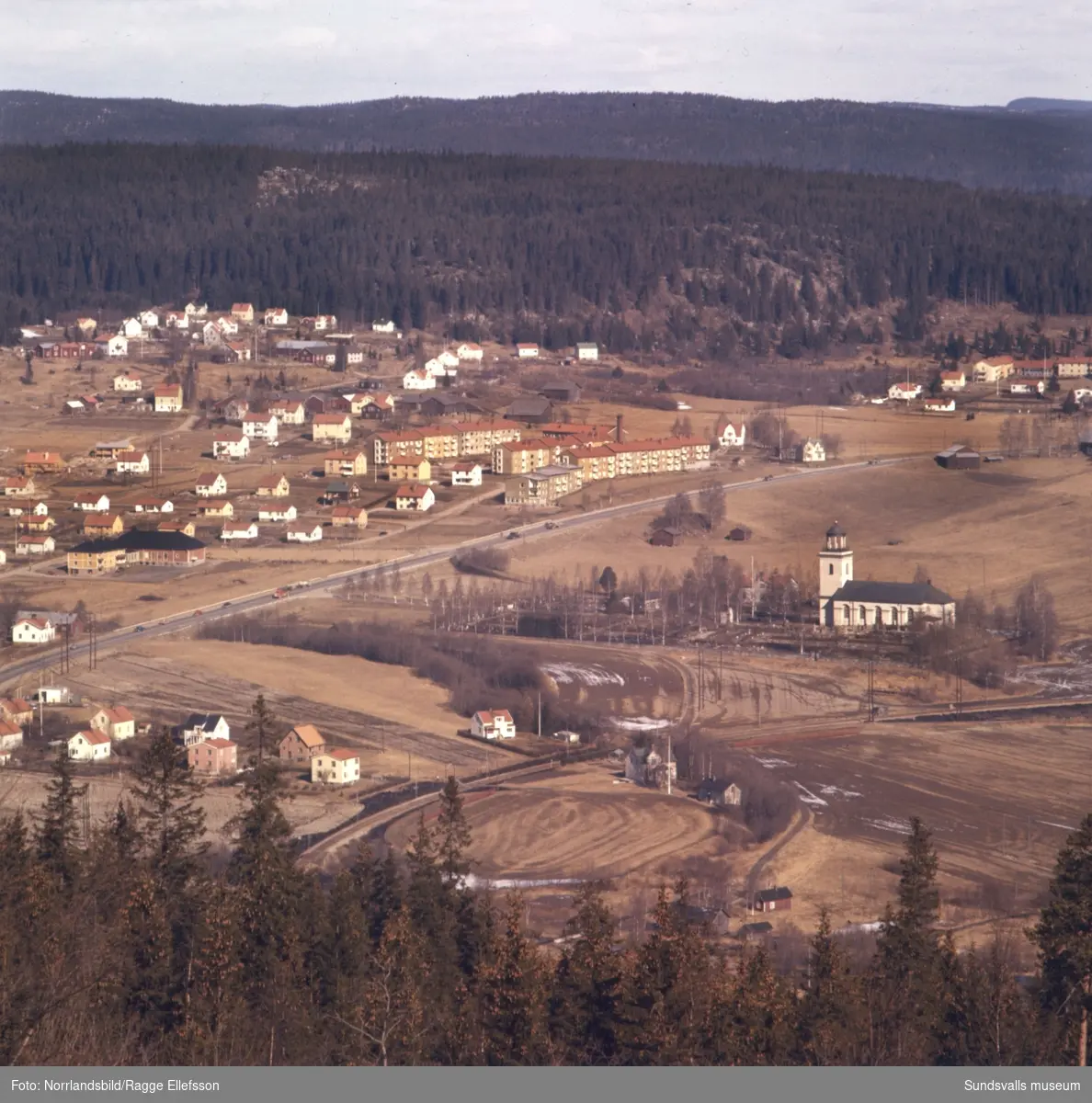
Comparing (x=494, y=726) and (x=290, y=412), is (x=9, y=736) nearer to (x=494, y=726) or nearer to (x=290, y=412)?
(x=494, y=726)

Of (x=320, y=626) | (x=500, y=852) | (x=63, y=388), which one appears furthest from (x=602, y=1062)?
(x=63, y=388)

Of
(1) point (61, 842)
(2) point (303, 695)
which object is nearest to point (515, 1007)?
(1) point (61, 842)

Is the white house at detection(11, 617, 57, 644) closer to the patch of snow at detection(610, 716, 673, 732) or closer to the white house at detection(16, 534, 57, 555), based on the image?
the white house at detection(16, 534, 57, 555)

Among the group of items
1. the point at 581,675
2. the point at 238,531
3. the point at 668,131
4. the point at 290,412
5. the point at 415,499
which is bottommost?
the point at 581,675

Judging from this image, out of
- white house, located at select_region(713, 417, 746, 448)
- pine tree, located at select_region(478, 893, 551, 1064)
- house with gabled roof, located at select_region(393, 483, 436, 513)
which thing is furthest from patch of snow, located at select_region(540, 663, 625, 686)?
white house, located at select_region(713, 417, 746, 448)

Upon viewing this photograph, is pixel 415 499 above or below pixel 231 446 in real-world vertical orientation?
below

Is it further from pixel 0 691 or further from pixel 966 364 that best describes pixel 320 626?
pixel 966 364
